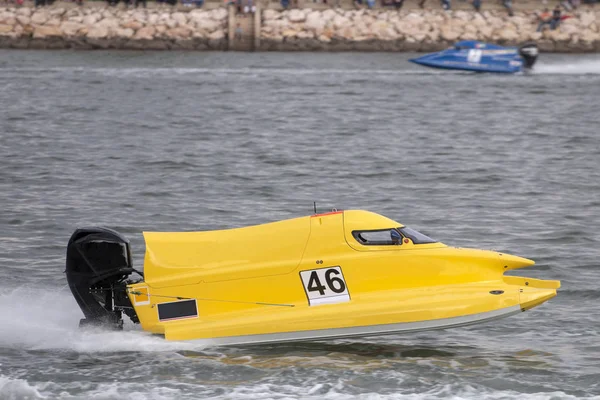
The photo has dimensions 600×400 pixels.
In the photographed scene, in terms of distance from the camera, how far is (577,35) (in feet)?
185

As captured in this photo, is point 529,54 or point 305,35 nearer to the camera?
point 529,54

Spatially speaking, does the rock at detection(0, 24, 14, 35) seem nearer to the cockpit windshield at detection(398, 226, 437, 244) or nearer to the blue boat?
the blue boat

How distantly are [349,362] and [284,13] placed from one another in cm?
4599

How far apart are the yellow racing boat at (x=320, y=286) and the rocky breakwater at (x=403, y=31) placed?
44.8 m

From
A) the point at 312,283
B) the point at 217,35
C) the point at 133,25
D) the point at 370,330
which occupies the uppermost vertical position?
the point at 133,25

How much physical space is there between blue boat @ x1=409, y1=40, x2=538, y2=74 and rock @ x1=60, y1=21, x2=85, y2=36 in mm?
19283

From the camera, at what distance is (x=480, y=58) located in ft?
152

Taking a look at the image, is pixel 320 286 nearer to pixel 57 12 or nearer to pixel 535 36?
pixel 57 12

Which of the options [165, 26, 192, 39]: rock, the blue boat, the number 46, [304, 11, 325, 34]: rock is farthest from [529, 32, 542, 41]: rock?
the number 46

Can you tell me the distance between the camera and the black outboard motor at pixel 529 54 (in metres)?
46.5

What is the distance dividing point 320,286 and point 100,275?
2505mm

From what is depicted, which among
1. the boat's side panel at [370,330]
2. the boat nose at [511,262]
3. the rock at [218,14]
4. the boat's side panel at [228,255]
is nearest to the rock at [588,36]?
the rock at [218,14]

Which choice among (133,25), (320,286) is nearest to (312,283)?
(320,286)

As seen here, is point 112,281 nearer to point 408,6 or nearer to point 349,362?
point 349,362
